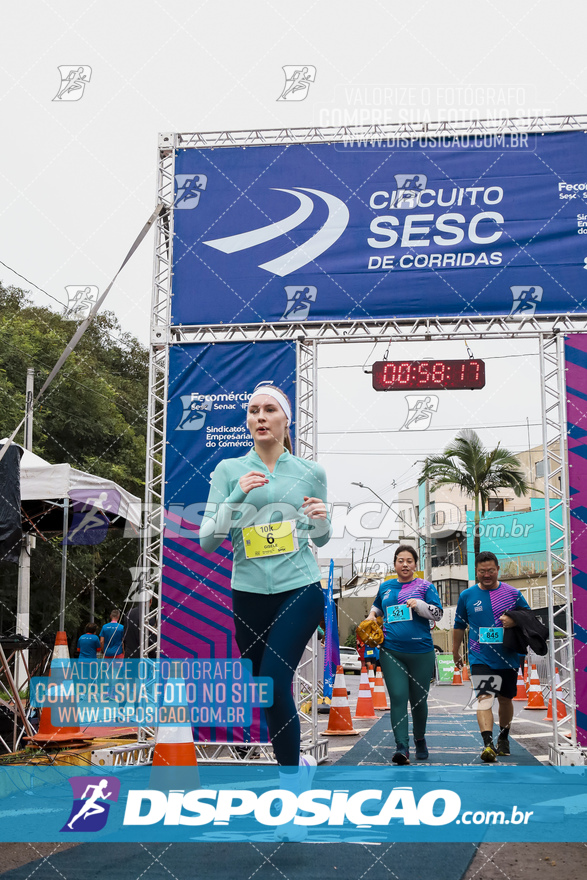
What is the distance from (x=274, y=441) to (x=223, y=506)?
0.43 m

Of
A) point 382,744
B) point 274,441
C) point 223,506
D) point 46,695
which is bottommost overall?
point 382,744

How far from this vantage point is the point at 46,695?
8633 mm

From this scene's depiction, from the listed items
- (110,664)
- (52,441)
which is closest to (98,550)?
(52,441)

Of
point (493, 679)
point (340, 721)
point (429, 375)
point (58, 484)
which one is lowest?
point (340, 721)

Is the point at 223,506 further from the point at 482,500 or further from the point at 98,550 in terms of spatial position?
the point at 482,500

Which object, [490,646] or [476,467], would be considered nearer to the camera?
[490,646]

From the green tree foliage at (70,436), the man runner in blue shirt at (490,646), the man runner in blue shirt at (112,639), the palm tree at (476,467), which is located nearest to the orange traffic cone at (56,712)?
the man runner in blue shirt at (490,646)

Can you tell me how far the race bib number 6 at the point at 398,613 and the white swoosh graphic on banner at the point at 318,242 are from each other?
3261 millimetres

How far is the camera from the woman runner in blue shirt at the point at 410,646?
7734mm

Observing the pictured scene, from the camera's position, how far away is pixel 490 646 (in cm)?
793

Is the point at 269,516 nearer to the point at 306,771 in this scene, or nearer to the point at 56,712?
the point at 306,771

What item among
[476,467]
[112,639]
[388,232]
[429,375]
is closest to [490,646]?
[429,375]

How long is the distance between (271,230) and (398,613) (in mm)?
3771

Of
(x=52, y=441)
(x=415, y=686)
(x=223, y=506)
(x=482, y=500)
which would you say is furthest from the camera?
(x=482, y=500)
